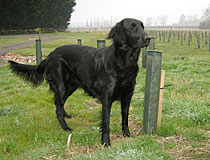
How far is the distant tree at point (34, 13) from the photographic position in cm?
4050

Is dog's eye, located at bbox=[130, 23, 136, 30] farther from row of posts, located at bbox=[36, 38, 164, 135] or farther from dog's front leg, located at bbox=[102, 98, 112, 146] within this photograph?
dog's front leg, located at bbox=[102, 98, 112, 146]

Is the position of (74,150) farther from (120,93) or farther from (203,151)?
(203,151)

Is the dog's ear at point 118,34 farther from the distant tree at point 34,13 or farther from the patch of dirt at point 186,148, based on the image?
the distant tree at point 34,13

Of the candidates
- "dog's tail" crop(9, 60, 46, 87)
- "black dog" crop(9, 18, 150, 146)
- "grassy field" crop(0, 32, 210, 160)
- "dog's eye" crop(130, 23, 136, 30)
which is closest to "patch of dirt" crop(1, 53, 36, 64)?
"grassy field" crop(0, 32, 210, 160)

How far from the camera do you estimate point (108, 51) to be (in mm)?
3576

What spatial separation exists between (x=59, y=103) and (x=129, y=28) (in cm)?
208

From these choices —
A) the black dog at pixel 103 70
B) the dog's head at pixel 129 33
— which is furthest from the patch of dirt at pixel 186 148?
the dog's head at pixel 129 33

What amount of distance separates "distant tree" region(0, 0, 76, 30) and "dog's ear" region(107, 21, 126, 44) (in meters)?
39.9

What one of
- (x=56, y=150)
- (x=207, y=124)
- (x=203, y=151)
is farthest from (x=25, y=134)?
(x=207, y=124)

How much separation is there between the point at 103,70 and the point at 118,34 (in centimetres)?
61

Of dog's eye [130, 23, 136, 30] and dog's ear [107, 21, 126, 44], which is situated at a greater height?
dog's eye [130, 23, 136, 30]

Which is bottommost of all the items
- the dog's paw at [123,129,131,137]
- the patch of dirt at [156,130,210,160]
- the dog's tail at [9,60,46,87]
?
the dog's paw at [123,129,131,137]

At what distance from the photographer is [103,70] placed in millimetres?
3561

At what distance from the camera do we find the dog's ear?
3354 millimetres
